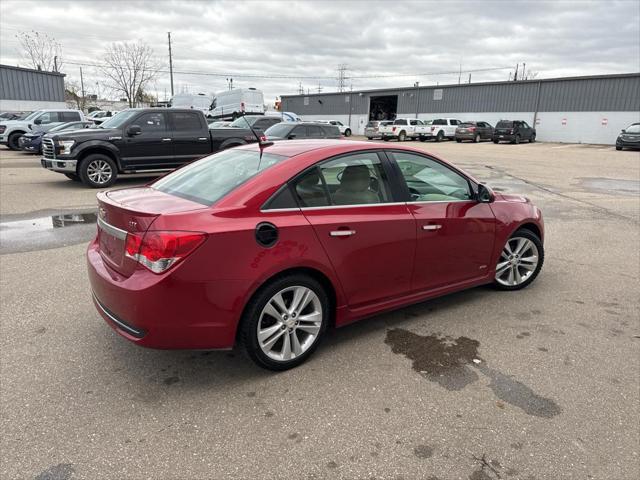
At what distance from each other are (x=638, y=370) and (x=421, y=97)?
5032 centimetres

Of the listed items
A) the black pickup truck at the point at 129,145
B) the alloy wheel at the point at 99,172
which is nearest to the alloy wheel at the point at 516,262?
the black pickup truck at the point at 129,145

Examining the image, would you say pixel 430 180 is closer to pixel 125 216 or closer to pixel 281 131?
pixel 125 216

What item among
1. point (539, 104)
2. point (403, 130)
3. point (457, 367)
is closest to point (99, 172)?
point (457, 367)

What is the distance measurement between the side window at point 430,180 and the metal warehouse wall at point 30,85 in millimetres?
41615

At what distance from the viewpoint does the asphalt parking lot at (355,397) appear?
2.53 meters

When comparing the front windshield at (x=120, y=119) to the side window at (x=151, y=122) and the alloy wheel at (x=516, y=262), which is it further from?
the alloy wheel at (x=516, y=262)

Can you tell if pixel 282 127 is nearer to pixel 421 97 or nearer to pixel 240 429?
pixel 240 429

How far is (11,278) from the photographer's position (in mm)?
5148

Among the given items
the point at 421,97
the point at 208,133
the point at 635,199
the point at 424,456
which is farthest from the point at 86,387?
the point at 421,97

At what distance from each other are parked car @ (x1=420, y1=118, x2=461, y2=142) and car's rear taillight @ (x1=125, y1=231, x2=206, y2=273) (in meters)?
37.9

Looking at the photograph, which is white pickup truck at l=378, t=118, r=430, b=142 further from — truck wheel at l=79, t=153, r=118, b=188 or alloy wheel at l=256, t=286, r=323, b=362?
alloy wheel at l=256, t=286, r=323, b=362

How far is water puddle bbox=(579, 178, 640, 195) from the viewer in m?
12.8

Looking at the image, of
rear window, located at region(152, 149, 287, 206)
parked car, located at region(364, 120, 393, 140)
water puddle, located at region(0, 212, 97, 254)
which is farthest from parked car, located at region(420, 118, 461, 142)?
rear window, located at region(152, 149, 287, 206)

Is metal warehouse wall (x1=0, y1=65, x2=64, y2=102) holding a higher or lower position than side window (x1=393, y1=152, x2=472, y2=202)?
higher
